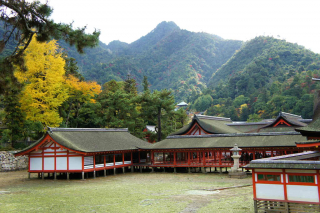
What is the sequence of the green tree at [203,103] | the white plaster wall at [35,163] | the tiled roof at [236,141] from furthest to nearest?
the green tree at [203,103] < the white plaster wall at [35,163] < the tiled roof at [236,141]

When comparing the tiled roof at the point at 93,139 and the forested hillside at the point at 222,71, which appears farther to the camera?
the forested hillside at the point at 222,71

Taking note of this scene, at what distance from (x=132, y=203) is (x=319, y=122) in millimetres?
9540

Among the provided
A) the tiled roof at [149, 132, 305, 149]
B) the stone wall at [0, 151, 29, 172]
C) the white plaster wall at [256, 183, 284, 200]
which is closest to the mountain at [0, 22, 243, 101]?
the stone wall at [0, 151, 29, 172]

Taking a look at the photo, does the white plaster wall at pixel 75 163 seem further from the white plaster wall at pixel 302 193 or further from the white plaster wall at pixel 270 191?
the white plaster wall at pixel 302 193

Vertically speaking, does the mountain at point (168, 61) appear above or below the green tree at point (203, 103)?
above

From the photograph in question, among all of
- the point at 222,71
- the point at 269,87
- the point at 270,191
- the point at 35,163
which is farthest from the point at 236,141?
the point at 222,71

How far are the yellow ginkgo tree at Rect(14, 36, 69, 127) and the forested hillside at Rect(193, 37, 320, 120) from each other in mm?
46033

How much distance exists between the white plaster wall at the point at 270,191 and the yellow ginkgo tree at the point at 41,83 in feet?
92.2

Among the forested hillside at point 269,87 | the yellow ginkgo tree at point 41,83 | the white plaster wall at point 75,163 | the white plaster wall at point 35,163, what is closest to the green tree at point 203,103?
the forested hillside at point 269,87

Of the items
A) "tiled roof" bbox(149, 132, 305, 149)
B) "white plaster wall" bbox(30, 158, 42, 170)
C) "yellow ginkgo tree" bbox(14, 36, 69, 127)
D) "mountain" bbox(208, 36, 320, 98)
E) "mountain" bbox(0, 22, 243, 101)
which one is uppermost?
"mountain" bbox(0, 22, 243, 101)

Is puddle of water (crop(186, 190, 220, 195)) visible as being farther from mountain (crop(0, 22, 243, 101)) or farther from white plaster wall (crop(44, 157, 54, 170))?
mountain (crop(0, 22, 243, 101))

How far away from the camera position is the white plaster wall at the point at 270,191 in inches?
482

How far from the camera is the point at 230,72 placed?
120m

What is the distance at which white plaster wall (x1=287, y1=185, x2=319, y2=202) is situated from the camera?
1158cm
